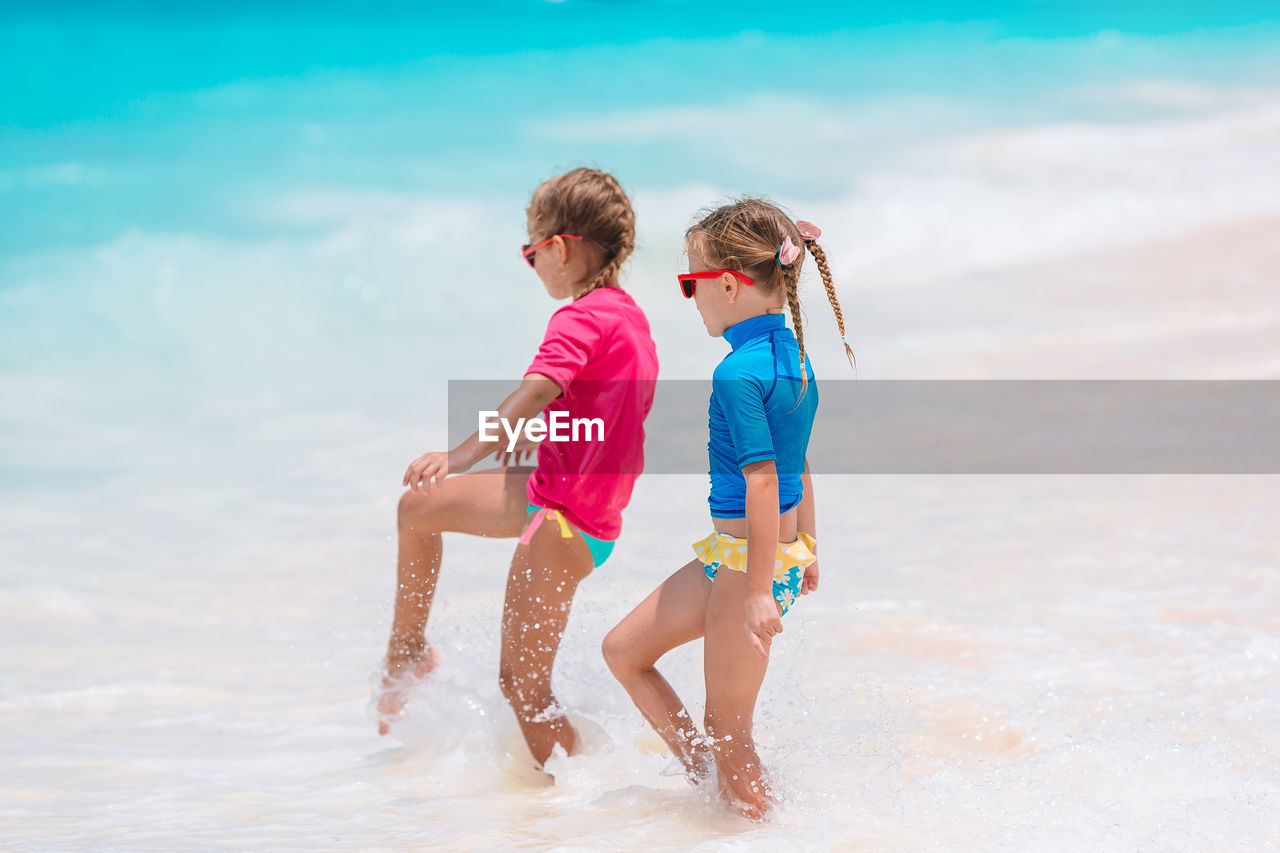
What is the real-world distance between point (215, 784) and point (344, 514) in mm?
4369

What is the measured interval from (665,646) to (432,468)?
737 mm

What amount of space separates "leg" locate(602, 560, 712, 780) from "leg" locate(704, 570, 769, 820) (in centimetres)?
9

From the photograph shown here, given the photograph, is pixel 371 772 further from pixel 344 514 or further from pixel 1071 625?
pixel 344 514

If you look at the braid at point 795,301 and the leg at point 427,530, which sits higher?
the braid at point 795,301

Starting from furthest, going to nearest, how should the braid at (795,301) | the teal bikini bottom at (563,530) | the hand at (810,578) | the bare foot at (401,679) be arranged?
1. the bare foot at (401,679)
2. the teal bikini bottom at (563,530)
3. the hand at (810,578)
4. the braid at (795,301)

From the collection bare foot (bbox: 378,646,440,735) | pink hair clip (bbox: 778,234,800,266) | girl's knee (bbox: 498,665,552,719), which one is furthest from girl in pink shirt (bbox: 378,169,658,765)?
pink hair clip (bbox: 778,234,800,266)

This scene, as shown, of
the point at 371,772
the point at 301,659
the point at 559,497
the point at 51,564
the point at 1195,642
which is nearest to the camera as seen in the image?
the point at 559,497

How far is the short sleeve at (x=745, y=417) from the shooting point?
256 centimetres

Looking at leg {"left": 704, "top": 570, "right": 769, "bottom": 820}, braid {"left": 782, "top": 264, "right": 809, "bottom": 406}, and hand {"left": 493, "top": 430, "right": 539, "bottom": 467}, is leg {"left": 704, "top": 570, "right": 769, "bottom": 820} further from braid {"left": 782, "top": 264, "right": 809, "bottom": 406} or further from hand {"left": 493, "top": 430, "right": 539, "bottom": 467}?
hand {"left": 493, "top": 430, "right": 539, "bottom": 467}

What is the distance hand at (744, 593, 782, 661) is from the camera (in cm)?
256

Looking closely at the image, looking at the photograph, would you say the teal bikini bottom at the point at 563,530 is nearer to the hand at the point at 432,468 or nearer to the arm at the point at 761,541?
the hand at the point at 432,468

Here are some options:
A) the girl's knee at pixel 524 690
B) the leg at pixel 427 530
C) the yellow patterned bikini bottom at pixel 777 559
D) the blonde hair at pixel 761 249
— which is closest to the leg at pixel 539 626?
the girl's knee at pixel 524 690

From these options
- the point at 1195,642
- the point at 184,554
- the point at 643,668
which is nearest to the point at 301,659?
the point at 184,554

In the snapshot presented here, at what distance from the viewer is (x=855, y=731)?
3.88 meters
